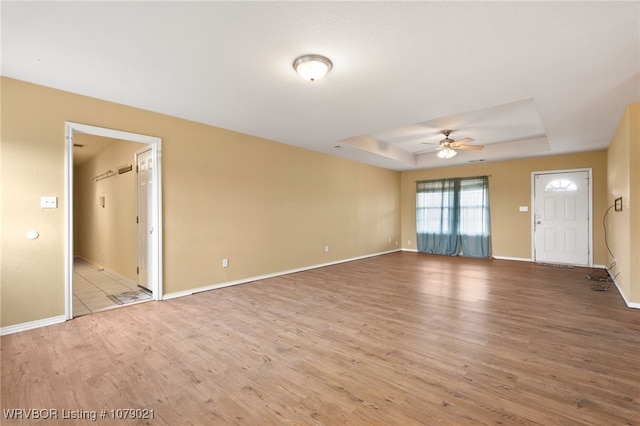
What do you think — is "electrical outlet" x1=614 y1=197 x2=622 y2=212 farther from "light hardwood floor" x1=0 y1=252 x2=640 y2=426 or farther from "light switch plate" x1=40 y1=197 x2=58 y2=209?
"light switch plate" x1=40 y1=197 x2=58 y2=209

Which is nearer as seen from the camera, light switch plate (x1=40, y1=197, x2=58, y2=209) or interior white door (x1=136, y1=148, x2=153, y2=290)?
light switch plate (x1=40, y1=197, x2=58, y2=209)

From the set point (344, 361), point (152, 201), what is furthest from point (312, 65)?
point (152, 201)

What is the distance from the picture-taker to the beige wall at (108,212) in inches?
201

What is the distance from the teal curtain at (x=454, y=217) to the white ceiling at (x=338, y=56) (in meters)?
3.54

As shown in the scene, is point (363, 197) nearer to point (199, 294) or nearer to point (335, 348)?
point (199, 294)

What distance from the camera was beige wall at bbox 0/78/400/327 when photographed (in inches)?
117

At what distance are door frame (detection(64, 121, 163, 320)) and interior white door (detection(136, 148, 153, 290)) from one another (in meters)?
0.25

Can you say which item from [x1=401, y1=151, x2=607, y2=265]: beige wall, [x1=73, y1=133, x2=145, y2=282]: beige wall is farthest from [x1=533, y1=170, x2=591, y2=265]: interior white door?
[x1=73, y1=133, x2=145, y2=282]: beige wall

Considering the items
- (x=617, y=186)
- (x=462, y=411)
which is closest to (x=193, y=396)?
(x=462, y=411)

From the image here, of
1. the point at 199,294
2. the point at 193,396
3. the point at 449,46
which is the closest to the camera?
the point at 193,396

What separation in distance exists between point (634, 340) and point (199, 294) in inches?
198

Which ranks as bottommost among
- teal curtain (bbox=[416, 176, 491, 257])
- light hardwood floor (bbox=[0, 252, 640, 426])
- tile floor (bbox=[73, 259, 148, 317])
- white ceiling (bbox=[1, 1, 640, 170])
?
light hardwood floor (bbox=[0, 252, 640, 426])

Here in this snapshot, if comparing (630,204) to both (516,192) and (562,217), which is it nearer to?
(562,217)

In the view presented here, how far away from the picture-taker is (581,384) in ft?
6.53
